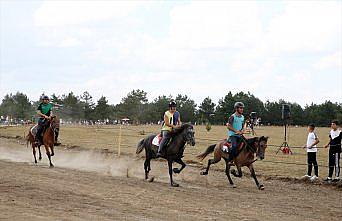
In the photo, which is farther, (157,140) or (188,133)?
(157,140)

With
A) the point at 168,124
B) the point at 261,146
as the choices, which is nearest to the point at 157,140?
the point at 168,124

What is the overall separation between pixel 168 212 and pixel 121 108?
356 feet

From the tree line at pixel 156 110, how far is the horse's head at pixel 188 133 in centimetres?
8623

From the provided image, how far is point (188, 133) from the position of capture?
14711 millimetres

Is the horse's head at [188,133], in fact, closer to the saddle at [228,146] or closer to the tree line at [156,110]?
the saddle at [228,146]

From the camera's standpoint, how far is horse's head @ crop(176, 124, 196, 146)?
1452 centimetres

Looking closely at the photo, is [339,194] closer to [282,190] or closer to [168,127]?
[282,190]

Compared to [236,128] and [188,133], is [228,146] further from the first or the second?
[188,133]

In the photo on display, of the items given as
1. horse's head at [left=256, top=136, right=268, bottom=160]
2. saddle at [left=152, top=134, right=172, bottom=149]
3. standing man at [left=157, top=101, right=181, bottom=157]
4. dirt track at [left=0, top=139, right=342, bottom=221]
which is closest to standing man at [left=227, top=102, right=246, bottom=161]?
horse's head at [left=256, top=136, right=268, bottom=160]

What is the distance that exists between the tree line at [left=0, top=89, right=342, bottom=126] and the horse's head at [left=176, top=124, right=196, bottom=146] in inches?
3395

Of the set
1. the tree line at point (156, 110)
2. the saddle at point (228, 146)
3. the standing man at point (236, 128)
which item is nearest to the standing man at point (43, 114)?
the saddle at point (228, 146)

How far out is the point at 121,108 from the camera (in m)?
118

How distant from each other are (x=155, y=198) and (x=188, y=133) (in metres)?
3.17

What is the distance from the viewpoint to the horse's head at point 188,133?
47.6 feet
